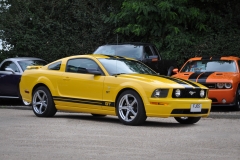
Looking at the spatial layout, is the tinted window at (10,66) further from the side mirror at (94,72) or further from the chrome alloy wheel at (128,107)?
the chrome alloy wheel at (128,107)

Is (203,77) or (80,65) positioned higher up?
(80,65)

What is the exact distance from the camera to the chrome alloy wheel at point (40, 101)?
16.8 meters

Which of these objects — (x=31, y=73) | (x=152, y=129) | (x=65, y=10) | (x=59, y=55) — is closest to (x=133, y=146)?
(x=152, y=129)

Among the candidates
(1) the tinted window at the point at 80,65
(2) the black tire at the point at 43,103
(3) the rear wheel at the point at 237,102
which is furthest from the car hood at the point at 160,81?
(3) the rear wheel at the point at 237,102

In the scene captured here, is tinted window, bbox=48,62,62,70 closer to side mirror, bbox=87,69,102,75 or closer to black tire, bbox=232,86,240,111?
side mirror, bbox=87,69,102,75

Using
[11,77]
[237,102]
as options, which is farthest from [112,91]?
[11,77]

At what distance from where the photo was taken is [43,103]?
55.1 ft

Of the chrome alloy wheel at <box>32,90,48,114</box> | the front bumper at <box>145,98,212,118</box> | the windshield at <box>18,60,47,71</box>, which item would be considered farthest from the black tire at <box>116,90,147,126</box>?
the windshield at <box>18,60,47,71</box>

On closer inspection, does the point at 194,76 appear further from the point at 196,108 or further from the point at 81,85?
the point at 196,108

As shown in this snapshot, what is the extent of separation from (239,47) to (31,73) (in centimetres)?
1232

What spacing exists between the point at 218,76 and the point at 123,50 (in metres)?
4.19

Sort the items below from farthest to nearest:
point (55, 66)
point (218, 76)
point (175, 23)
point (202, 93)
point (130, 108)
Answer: point (175, 23), point (218, 76), point (55, 66), point (202, 93), point (130, 108)

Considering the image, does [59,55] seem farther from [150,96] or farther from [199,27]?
[150,96]

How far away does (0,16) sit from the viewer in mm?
33219
